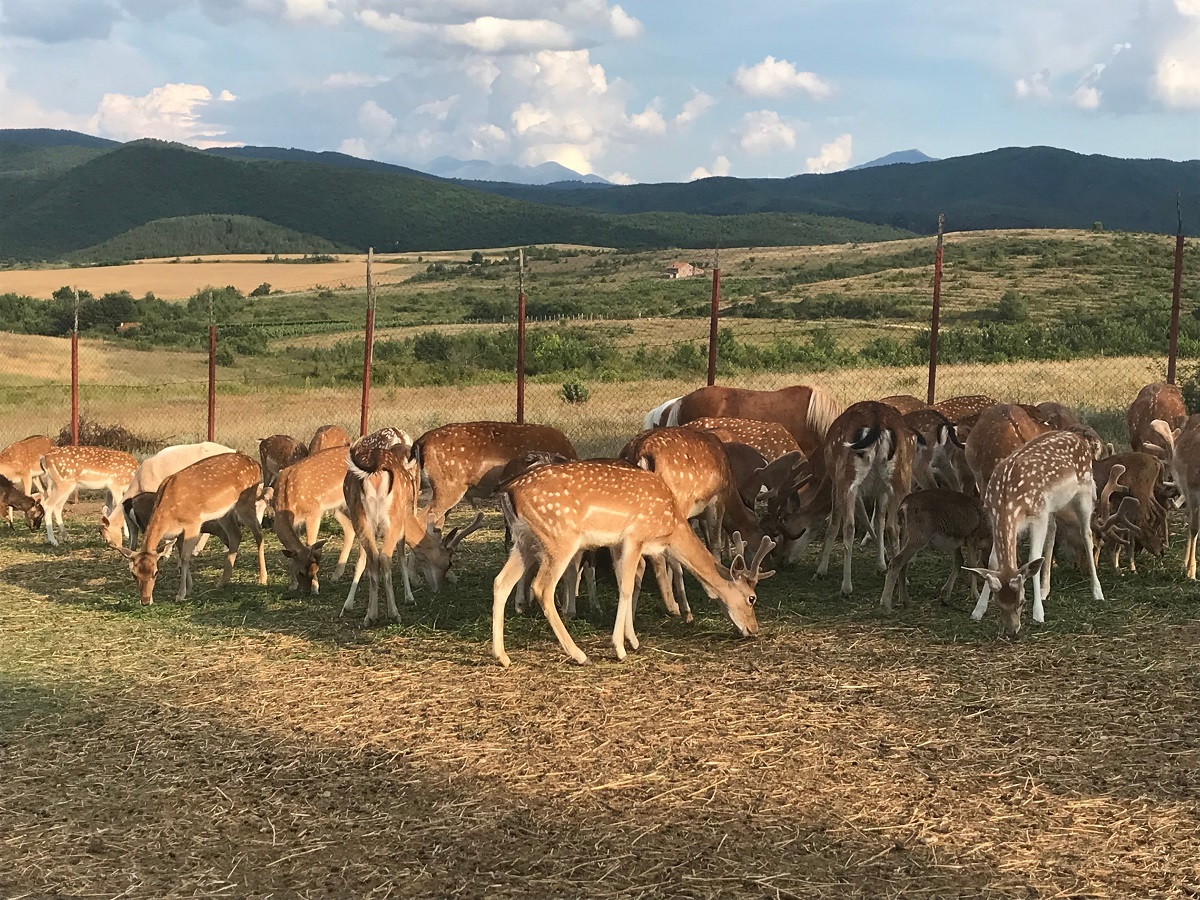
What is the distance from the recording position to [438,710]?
24.0 feet

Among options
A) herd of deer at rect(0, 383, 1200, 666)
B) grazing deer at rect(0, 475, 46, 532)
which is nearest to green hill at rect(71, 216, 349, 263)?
grazing deer at rect(0, 475, 46, 532)

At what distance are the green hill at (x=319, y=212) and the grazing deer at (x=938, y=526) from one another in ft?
347

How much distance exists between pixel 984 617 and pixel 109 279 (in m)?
79.7

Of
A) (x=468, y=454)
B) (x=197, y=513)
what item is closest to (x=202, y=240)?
(x=197, y=513)

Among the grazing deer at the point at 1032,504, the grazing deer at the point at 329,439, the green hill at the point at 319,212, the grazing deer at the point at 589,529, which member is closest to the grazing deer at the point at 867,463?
the grazing deer at the point at 1032,504

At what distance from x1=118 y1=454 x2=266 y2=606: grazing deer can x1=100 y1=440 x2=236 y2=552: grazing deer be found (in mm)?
951

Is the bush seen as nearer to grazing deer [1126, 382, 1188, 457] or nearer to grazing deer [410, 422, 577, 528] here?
grazing deer [1126, 382, 1188, 457]

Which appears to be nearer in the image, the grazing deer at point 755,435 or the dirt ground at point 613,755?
the dirt ground at point 613,755

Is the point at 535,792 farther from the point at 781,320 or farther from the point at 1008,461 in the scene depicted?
the point at 781,320

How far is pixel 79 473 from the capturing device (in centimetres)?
1378

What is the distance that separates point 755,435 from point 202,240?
117906mm

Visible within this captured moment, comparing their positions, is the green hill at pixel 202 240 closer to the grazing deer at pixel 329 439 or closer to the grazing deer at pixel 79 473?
the grazing deer at pixel 79 473

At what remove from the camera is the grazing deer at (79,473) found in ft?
44.7

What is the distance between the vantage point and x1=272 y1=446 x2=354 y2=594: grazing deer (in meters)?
10.5
